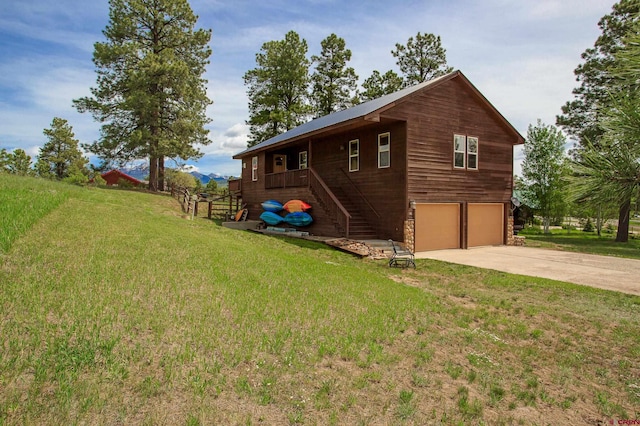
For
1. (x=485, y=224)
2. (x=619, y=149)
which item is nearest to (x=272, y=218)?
(x=485, y=224)

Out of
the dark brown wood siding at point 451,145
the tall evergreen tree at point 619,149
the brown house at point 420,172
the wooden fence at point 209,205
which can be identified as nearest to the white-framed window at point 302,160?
the brown house at point 420,172

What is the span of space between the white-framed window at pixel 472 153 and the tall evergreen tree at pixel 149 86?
1984 cm

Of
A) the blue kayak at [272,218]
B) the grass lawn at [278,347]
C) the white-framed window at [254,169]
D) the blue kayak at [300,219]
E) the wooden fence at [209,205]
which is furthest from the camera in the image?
the white-framed window at [254,169]

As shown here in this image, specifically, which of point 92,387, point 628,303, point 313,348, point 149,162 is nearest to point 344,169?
point 628,303

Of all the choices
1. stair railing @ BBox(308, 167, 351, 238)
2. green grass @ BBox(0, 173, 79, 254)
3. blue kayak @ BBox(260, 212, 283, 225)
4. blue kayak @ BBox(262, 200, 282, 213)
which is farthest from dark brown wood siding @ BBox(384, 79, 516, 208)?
green grass @ BBox(0, 173, 79, 254)

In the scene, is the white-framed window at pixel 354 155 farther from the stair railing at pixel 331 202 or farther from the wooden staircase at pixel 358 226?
the stair railing at pixel 331 202

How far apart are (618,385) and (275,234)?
1521 cm

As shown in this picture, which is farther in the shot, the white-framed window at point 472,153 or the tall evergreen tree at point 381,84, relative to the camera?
the tall evergreen tree at point 381,84

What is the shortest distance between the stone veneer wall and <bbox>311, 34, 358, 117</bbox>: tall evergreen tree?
2356cm

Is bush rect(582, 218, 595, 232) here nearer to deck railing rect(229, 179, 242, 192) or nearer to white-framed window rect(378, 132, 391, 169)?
white-framed window rect(378, 132, 391, 169)

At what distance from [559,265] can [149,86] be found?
27.1 metres

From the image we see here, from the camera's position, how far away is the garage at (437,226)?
1477 centimetres

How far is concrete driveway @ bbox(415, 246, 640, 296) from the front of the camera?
9188 mm

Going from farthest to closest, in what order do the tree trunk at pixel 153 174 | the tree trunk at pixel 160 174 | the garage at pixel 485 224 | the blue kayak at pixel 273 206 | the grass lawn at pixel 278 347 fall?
the tree trunk at pixel 160 174 < the tree trunk at pixel 153 174 < the blue kayak at pixel 273 206 < the garage at pixel 485 224 < the grass lawn at pixel 278 347
